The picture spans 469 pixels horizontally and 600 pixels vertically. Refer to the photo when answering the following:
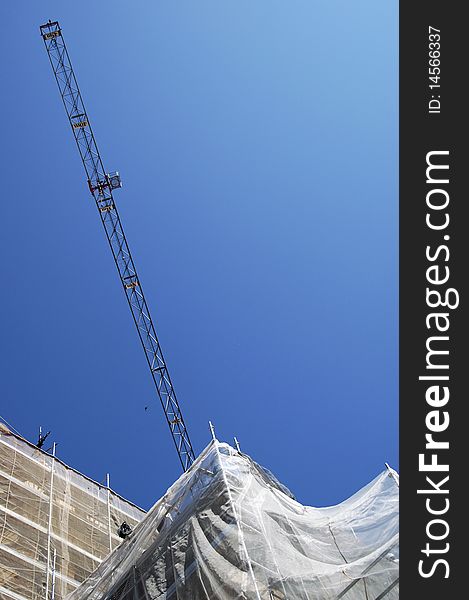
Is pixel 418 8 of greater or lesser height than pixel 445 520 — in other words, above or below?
above

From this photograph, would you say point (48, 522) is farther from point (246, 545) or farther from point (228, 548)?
point (246, 545)

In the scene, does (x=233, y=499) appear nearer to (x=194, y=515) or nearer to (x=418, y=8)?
(x=194, y=515)

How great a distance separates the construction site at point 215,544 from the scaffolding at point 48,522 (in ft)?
0.14

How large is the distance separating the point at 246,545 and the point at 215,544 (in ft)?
2.28

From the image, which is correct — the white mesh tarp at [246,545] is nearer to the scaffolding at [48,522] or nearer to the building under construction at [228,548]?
the building under construction at [228,548]

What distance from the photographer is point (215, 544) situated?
39.4 ft

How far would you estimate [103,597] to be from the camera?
13.9m

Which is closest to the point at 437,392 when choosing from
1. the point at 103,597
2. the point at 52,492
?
the point at 103,597

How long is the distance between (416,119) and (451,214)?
132 cm

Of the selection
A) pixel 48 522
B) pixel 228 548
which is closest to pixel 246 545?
pixel 228 548

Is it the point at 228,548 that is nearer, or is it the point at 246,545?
the point at 246,545

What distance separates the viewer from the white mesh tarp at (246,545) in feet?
35.2

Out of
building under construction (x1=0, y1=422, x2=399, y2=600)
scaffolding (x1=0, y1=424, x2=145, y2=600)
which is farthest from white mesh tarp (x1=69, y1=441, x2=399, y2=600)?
scaffolding (x1=0, y1=424, x2=145, y2=600)

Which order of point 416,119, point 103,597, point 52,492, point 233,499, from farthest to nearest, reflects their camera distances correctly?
point 52,492
point 103,597
point 233,499
point 416,119
